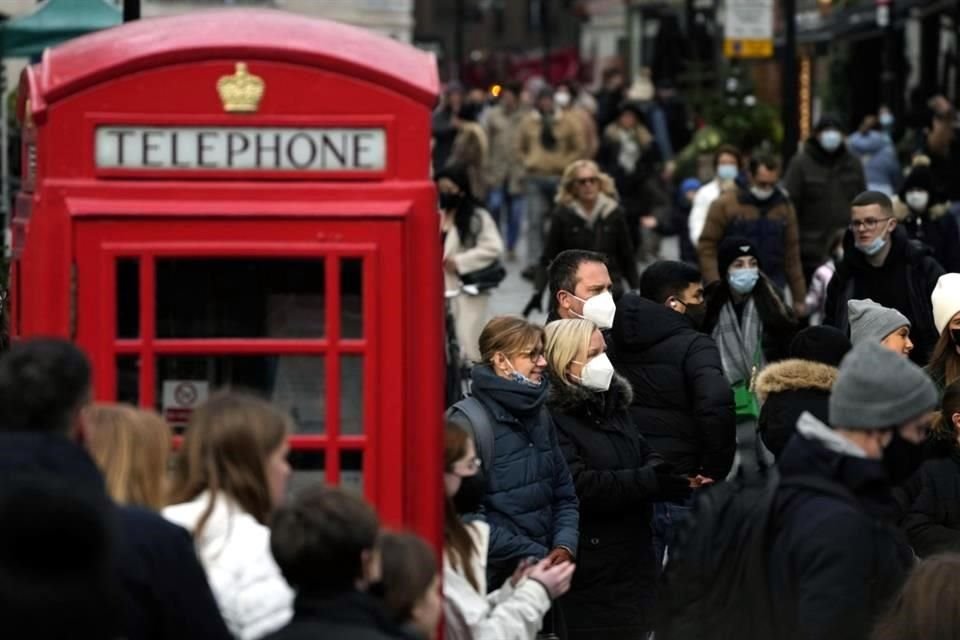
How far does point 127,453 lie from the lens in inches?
232

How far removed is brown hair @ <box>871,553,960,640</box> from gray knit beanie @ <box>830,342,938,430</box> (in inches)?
15.8

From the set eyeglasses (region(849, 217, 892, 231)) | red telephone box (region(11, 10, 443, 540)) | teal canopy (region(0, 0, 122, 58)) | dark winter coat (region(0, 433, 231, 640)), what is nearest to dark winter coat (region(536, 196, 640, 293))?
eyeglasses (region(849, 217, 892, 231))

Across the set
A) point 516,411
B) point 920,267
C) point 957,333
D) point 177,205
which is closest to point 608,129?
point 920,267

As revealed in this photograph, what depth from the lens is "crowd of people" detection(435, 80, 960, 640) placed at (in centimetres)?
615

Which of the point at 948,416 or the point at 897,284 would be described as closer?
the point at 948,416

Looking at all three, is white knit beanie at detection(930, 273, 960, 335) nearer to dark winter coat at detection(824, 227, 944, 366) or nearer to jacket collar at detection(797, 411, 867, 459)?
dark winter coat at detection(824, 227, 944, 366)

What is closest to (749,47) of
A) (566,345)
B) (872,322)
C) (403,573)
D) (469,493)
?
(872,322)

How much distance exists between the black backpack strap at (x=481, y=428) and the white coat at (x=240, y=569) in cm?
256

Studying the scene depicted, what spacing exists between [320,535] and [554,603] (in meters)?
3.77

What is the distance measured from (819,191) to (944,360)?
796 centimetres

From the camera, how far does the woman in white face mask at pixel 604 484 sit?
9.03 metres

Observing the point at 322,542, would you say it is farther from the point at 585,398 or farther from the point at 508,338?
the point at 585,398

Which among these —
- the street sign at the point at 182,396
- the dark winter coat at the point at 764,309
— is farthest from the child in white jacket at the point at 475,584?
the dark winter coat at the point at 764,309

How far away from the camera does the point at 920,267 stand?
1240 centimetres
